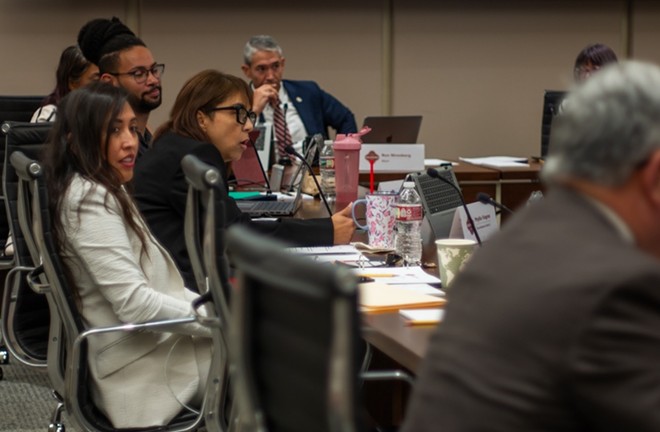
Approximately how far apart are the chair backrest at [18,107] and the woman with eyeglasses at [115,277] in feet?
8.06

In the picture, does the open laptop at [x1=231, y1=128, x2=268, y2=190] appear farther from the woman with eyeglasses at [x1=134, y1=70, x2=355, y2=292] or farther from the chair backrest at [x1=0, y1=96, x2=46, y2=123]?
the woman with eyeglasses at [x1=134, y1=70, x2=355, y2=292]

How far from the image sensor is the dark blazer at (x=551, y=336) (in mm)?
1229

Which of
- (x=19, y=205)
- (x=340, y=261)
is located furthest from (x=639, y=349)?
(x=19, y=205)

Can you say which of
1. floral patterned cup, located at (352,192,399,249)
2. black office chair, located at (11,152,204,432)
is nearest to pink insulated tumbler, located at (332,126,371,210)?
floral patterned cup, located at (352,192,399,249)

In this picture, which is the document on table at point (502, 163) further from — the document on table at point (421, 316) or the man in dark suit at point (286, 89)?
the document on table at point (421, 316)

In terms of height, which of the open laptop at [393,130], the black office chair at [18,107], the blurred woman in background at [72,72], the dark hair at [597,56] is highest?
the dark hair at [597,56]

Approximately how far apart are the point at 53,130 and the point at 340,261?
84 centimetres

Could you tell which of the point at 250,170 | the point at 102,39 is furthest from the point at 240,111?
the point at 102,39

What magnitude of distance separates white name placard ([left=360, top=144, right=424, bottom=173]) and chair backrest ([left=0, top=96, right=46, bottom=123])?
1558mm

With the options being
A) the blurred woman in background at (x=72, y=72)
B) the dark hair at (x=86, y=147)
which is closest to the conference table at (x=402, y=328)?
the dark hair at (x=86, y=147)

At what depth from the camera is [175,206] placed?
3385mm

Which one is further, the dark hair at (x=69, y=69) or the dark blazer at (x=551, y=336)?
the dark hair at (x=69, y=69)

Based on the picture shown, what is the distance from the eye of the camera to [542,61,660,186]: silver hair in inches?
50.9

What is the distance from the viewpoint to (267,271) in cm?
135
